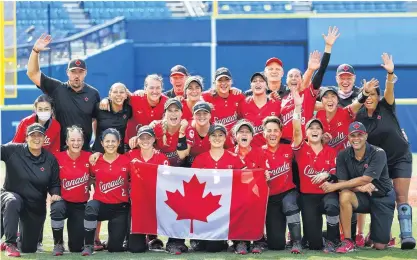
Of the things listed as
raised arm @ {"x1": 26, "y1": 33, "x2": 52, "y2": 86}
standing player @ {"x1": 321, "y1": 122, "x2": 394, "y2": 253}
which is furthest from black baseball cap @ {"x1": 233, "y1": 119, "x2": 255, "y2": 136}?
raised arm @ {"x1": 26, "y1": 33, "x2": 52, "y2": 86}

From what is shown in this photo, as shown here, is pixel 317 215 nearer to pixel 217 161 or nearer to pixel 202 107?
pixel 217 161

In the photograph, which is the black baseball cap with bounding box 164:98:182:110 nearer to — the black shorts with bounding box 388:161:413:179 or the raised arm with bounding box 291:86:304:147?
the raised arm with bounding box 291:86:304:147

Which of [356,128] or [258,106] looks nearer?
[356,128]

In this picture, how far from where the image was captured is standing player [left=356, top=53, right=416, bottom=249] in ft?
24.5

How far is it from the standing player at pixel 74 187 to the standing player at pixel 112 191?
4.6 inches

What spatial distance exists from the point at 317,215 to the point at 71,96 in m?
2.38

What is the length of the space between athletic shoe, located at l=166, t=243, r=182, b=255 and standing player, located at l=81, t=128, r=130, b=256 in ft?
1.27

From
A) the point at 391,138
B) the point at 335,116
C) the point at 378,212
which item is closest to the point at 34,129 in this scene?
the point at 335,116

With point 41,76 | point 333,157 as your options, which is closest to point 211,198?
point 333,157

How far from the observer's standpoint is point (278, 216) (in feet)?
23.9

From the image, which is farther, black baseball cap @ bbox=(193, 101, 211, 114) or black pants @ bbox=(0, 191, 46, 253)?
black baseball cap @ bbox=(193, 101, 211, 114)

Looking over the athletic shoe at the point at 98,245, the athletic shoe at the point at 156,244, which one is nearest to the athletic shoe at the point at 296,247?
the athletic shoe at the point at 156,244

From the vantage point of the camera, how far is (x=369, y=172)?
7.18 m

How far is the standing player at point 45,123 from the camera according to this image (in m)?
7.46
